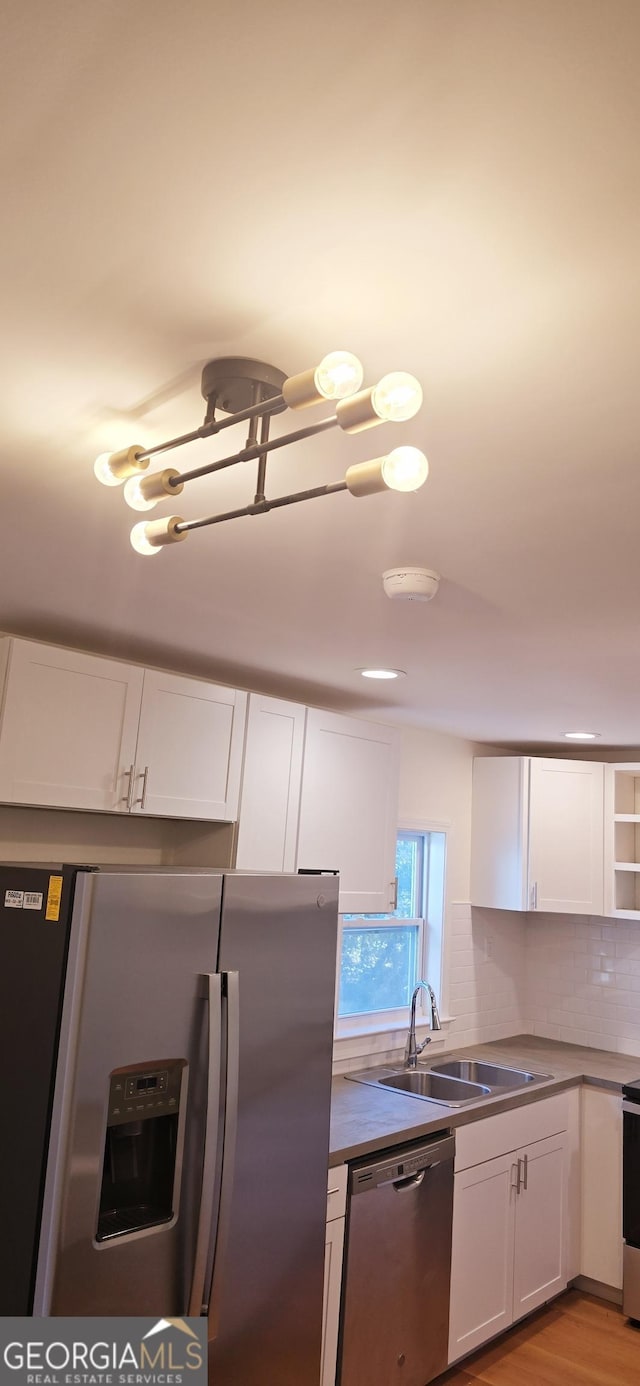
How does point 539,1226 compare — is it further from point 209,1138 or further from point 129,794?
point 129,794

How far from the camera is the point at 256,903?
7.04ft

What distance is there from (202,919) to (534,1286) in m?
2.64

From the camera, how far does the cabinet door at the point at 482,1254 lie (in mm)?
3121

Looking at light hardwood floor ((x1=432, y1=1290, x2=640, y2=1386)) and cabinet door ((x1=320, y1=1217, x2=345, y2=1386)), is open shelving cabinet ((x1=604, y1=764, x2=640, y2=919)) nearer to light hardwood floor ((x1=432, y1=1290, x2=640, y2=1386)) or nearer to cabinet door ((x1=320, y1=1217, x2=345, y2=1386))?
light hardwood floor ((x1=432, y1=1290, x2=640, y2=1386))

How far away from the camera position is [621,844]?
444cm

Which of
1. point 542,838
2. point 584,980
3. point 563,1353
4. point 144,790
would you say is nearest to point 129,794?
point 144,790

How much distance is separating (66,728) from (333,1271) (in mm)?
1799

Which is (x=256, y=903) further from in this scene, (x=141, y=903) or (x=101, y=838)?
(x=101, y=838)

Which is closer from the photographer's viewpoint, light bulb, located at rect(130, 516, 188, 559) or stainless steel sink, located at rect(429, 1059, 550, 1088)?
light bulb, located at rect(130, 516, 188, 559)

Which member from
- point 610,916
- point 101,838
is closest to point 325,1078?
point 101,838

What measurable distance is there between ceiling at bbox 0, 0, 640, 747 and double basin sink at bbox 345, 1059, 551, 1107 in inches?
98.9

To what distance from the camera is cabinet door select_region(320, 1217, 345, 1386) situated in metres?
2.59

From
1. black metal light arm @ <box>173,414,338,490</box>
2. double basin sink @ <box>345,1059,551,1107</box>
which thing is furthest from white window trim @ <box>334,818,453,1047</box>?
black metal light arm @ <box>173,414,338,490</box>

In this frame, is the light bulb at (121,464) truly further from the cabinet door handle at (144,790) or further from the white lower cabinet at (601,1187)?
the white lower cabinet at (601,1187)
